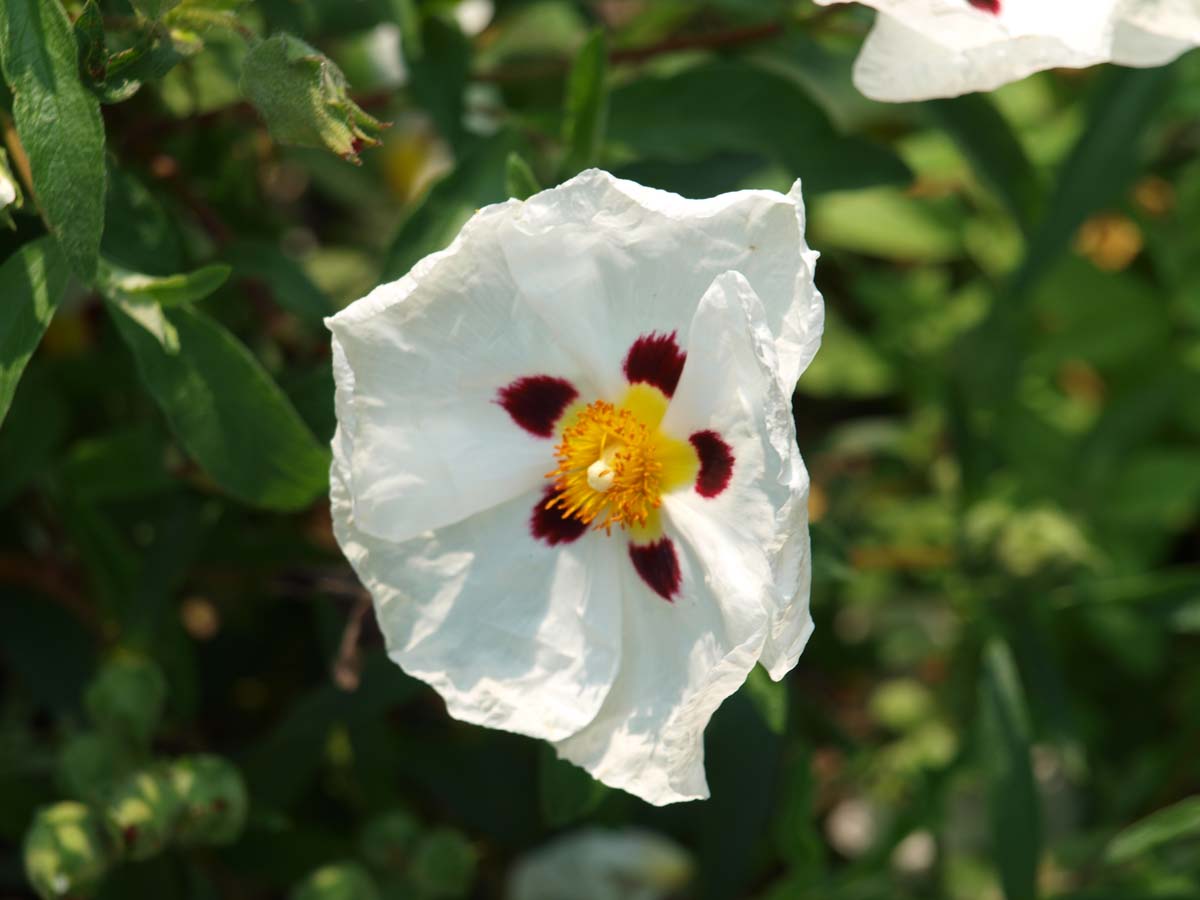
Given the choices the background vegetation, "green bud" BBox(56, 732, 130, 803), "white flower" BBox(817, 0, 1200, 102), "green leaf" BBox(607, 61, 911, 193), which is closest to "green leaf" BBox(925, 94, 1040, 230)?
the background vegetation

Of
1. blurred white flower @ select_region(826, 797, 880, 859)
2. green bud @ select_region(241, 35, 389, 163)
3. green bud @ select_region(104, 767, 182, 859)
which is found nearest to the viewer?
green bud @ select_region(241, 35, 389, 163)

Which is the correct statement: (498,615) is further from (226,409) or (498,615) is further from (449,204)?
(449,204)

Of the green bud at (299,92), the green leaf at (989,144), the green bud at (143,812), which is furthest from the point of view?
the green leaf at (989,144)

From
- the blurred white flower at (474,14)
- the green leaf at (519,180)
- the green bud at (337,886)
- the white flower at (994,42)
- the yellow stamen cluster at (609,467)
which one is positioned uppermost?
the white flower at (994,42)

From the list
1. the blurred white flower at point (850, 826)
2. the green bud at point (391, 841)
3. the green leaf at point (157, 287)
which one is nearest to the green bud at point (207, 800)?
the green bud at point (391, 841)

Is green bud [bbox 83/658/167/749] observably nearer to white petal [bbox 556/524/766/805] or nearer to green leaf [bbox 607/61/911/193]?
white petal [bbox 556/524/766/805]

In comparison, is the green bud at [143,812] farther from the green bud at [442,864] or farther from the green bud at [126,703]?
the green bud at [442,864]

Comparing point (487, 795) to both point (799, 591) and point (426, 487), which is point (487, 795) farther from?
point (799, 591)

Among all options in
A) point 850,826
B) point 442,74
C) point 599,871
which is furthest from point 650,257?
point 850,826
